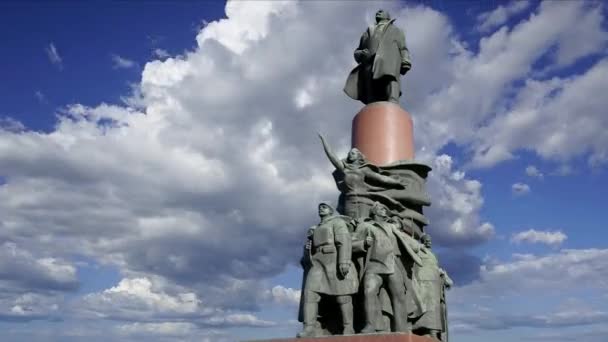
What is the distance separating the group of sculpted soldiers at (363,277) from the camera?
11.9 m

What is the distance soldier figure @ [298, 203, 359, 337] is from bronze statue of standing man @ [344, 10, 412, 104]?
5027 mm

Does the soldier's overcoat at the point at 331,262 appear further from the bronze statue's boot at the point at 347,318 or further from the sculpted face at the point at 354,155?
the sculpted face at the point at 354,155

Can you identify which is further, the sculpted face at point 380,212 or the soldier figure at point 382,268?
the sculpted face at point 380,212

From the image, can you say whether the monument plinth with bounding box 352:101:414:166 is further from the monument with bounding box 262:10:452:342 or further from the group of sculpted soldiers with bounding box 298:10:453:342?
the group of sculpted soldiers with bounding box 298:10:453:342

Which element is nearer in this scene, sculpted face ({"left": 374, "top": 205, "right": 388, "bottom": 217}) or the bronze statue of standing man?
sculpted face ({"left": 374, "top": 205, "right": 388, "bottom": 217})

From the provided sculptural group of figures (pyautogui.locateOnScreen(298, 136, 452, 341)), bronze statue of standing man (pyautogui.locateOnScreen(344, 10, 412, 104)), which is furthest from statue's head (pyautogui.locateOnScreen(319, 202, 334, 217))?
bronze statue of standing man (pyautogui.locateOnScreen(344, 10, 412, 104))

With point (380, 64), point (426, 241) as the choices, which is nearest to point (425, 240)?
point (426, 241)

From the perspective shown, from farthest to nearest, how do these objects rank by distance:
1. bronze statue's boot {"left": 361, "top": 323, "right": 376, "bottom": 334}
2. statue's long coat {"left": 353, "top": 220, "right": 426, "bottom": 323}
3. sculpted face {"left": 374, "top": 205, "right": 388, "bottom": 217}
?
A: sculpted face {"left": 374, "top": 205, "right": 388, "bottom": 217} < statue's long coat {"left": 353, "top": 220, "right": 426, "bottom": 323} < bronze statue's boot {"left": 361, "top": 323, "right": 376, "bottom": 334}

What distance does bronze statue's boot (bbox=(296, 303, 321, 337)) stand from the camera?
38.6 ft

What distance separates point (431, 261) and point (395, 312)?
1.90 m

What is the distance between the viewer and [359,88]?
16.9 meters

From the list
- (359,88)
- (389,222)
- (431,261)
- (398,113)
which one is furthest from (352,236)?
(359,88)

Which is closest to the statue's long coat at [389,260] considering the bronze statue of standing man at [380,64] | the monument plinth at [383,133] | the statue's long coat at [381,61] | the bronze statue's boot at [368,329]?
the bronze statue's boot at [368,329]

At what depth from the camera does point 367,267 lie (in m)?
12.2
